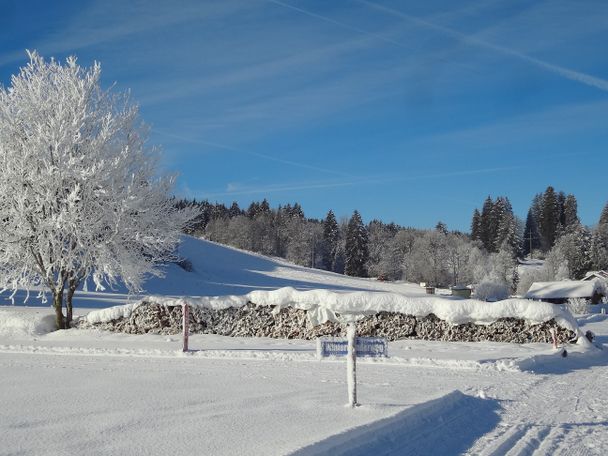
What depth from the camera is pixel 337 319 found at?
20344mm

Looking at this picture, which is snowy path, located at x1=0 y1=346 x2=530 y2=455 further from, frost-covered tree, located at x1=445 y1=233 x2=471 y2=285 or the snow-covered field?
frost-covered tree, located at x1=445 y1=233 x2=471 y2=285

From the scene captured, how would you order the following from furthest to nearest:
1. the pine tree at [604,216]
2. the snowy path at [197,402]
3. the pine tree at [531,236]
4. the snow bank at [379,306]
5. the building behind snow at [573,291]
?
the pine tree at [531,236], the pine tree at [604,216], the building behind snow at [573,291], the snow bank at [379,306], the snowy path at [197,402]

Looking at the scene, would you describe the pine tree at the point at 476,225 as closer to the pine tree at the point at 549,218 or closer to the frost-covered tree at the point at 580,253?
the pine tree at the point at 549,218

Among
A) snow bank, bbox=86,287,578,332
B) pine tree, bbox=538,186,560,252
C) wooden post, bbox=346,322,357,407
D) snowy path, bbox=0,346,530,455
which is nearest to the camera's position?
snowy path, bbox=0,346,530,455

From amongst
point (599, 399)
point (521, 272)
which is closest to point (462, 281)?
point (521, 272)

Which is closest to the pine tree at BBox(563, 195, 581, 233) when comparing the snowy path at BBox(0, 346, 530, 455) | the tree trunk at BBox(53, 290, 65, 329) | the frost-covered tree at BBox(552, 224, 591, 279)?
the frost-covered tree at BBox(552, 224, 591, 279)

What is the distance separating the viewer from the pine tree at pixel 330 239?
115 m

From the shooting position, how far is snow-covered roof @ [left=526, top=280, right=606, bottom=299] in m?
69.1

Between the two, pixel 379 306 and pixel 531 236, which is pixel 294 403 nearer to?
pixel 379 306

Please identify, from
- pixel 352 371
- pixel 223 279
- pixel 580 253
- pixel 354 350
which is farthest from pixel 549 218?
pixel 352 371

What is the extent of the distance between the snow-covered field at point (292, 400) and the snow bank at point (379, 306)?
40.5 inches

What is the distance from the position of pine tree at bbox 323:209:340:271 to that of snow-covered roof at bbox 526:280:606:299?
46.6 m

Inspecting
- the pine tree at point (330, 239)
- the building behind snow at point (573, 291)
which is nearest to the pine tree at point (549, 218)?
the pine tree at point (330, 239)

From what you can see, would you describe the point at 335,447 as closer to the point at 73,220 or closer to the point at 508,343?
the point at 508,343
